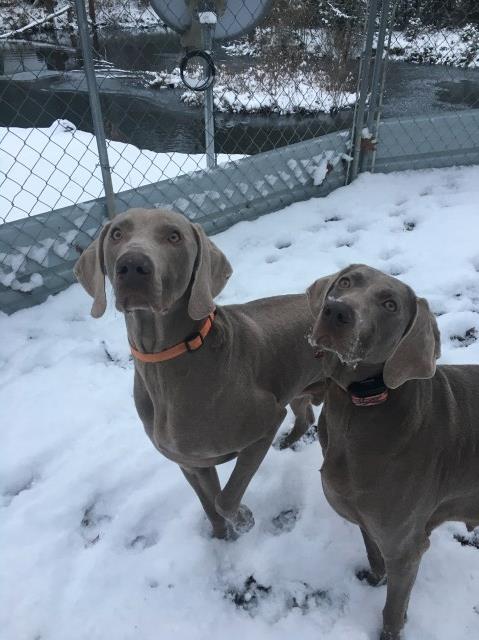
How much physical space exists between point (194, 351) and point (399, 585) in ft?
3.08

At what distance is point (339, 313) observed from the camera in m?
1.35

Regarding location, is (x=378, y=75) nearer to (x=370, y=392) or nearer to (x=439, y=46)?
(x=370, y=392)

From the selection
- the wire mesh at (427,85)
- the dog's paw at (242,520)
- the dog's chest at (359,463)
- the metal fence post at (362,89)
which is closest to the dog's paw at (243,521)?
the dog's paw at (242,520)

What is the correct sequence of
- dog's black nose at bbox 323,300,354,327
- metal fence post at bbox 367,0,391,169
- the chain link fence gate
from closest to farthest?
dog's black nose at bbox 323,300,354,327, the chain link fence gate, metal fence post at bbox 367,0,391,169

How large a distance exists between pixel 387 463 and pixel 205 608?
0.87 m

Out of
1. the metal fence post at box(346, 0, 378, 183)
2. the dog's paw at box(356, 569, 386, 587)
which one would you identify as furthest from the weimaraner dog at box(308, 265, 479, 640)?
the metal fence post at box(346, 0, 378, 183)

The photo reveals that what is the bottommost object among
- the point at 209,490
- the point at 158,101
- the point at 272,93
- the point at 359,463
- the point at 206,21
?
the point at 158,101

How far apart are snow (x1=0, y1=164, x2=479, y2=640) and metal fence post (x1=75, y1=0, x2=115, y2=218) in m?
0.80

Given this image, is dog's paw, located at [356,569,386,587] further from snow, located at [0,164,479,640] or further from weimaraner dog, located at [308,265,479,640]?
weimaraner dog, located at [308,265,479,640]

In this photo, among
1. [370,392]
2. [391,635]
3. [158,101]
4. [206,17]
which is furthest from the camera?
[158,101]

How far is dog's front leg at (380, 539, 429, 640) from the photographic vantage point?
157cm

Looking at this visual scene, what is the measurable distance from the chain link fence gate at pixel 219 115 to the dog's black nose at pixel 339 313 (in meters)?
2.43

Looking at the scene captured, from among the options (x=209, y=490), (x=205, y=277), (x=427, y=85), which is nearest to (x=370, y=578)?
(x=209, y=490)

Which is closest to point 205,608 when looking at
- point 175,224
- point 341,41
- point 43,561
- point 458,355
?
point 43,561
